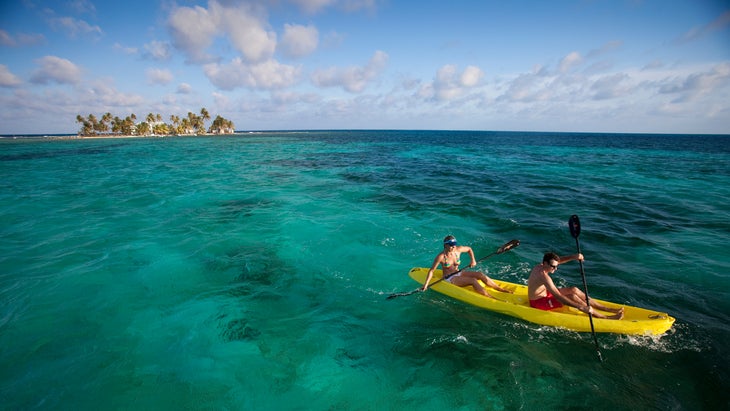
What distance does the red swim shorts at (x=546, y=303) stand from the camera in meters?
7.52

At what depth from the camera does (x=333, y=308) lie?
28.5ft

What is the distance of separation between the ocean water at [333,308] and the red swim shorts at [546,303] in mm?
569

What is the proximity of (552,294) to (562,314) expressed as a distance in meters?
0.48

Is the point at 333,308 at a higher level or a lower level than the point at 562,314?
lower

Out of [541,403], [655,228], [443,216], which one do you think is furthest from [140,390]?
[655,228]

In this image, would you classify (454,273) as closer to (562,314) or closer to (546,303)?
(546,303)

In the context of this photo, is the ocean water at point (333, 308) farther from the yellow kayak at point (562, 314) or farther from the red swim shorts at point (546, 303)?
the red swim shorts at point (546, 303)

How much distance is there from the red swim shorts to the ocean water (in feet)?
1.87

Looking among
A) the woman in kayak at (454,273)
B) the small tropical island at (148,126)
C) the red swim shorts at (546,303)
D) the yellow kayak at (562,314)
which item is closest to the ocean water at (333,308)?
the yellow kayak at (562,314)

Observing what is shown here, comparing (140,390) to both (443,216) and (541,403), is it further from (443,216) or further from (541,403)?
(443,216)

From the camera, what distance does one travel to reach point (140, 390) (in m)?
5.98

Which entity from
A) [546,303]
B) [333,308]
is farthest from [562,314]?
[333,308]

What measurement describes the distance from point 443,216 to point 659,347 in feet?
32.9

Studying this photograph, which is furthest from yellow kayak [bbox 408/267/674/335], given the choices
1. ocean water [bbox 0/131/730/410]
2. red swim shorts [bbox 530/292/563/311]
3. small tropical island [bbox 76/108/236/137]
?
small tropical island [bbox 76/108/236/137]
